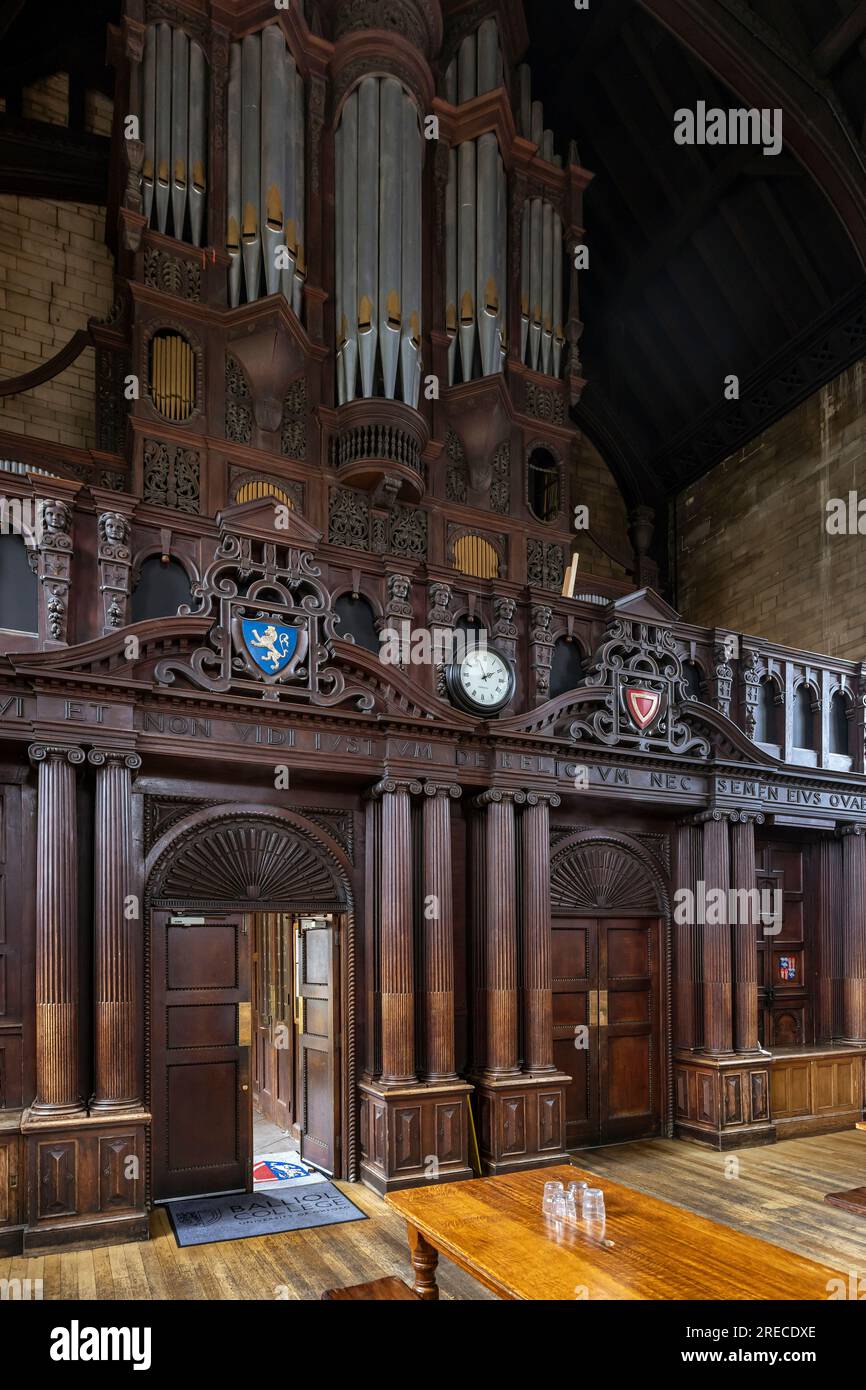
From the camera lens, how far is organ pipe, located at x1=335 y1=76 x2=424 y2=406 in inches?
326

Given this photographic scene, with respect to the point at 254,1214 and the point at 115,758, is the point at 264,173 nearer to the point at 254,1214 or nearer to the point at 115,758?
the point at 115,758

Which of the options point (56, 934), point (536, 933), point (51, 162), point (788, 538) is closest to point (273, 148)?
point (51, 162)

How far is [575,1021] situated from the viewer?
28.7 feet

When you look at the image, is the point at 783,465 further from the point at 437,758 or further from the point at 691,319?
the point at 437,758

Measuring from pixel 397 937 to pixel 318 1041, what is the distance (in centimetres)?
144

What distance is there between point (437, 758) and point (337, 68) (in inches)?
258

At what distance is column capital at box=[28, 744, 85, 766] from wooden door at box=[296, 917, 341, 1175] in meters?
2.61

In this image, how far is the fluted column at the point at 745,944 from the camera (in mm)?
9117

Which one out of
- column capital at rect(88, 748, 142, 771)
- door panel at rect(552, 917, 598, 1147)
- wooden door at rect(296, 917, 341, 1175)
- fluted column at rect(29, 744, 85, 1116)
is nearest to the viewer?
fluted column at rect(29, 744, 85, 1116)

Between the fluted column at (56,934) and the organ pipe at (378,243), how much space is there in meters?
4.03

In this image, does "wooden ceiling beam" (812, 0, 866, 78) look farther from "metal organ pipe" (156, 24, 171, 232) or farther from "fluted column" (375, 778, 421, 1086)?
"fluted column" (375, 778, 421, 1086)

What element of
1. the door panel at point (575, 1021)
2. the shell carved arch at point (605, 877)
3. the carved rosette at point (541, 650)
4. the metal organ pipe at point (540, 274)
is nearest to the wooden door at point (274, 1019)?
the door panel at point (575, 1021)

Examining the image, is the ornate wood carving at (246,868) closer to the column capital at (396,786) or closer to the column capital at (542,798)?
the column capital at (396,786)
